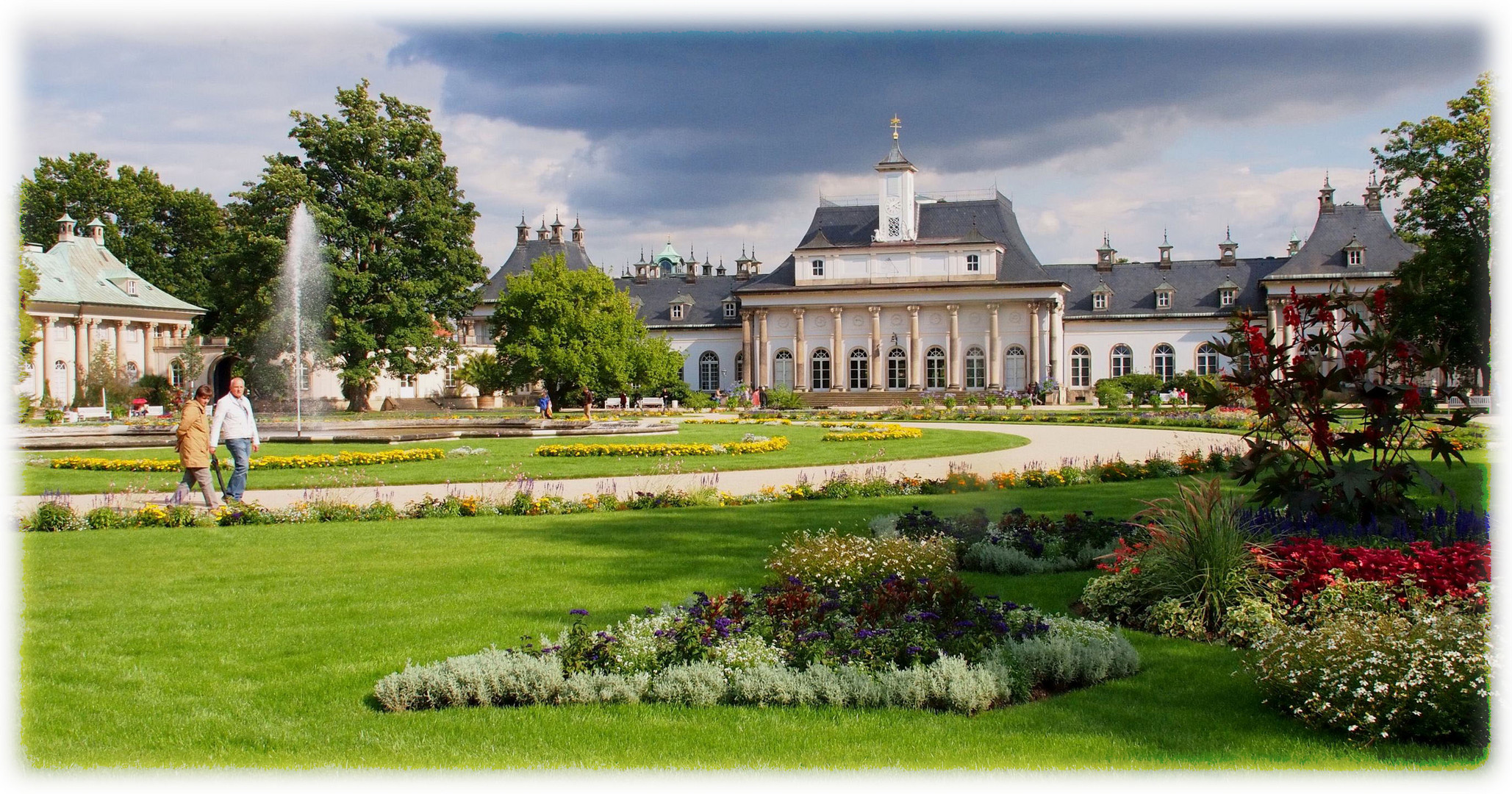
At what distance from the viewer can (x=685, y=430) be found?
29.0 m

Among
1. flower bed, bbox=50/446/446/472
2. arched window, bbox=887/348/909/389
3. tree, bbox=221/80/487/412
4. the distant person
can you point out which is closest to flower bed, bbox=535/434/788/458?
flower bed, bbox=50/446/446/472

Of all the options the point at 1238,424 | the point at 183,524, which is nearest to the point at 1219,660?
the point at 183,524

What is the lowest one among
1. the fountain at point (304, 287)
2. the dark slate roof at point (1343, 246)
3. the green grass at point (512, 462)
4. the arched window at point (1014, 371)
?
the green grass at point (512, 462)

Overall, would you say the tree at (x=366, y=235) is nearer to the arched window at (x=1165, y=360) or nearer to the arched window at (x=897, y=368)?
the arched window at (x=897, y=368)

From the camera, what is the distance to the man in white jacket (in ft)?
44.4

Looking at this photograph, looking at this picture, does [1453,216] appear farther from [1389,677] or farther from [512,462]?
[1389,677]

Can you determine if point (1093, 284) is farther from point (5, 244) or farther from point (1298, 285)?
point (5, 244)

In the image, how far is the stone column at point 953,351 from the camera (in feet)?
193

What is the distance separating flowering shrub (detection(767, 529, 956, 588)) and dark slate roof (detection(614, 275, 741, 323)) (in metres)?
56.8

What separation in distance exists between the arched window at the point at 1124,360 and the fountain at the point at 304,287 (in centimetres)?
4042

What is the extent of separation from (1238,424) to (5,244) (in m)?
28.6

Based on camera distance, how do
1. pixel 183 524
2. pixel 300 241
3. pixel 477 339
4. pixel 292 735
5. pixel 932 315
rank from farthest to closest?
pixel 477 339 → pixel 932 315 → pixel 300 241 → pixel 183 524 → pixel 292 735

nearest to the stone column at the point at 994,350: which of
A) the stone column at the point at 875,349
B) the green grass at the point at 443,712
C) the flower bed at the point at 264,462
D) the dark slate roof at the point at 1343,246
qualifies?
the stone column at the point at 875,349

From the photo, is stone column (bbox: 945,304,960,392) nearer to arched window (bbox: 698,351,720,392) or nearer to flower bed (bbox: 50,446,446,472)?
arched window (bbox: 698,351,720,392)
